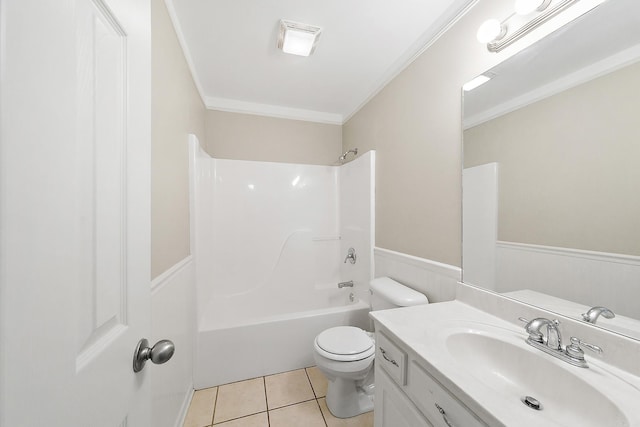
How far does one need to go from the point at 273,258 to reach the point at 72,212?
2171 millimetres

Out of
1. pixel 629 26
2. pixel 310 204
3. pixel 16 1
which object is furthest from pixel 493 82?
pixel 310 204

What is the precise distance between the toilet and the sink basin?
1.49 feet

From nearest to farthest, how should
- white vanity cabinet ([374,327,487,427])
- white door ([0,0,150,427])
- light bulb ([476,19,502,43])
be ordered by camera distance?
white door ([0,0,150,427])
white vanity cabinet ([374,327,487,427])
light bulb ([476,19,502,43])

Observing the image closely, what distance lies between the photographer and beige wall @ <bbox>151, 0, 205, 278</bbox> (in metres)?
1.05

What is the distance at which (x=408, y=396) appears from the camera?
846 mm

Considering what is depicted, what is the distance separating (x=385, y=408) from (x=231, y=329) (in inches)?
45.0

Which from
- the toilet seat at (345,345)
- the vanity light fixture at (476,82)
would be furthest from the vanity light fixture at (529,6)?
the toilet seat at (345,345)

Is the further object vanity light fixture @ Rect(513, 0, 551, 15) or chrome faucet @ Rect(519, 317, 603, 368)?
vanity light fixture @ Rect(513, 0, 551, 15)

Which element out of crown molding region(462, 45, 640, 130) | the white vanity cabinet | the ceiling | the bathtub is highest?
the ceiling

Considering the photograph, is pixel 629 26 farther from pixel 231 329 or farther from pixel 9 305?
pixel 231 329

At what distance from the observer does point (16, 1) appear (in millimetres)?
278

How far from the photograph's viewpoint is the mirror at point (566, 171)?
28.6 inches

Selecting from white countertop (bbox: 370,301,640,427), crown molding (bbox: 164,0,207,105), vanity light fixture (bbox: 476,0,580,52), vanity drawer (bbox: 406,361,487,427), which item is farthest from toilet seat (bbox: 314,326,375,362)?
crown molding (bbox: 164,0,207,105)

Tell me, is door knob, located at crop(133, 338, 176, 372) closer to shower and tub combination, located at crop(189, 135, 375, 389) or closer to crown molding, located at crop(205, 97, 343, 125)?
shower and tub combination, located at crop(189, 135, 375, 389)
